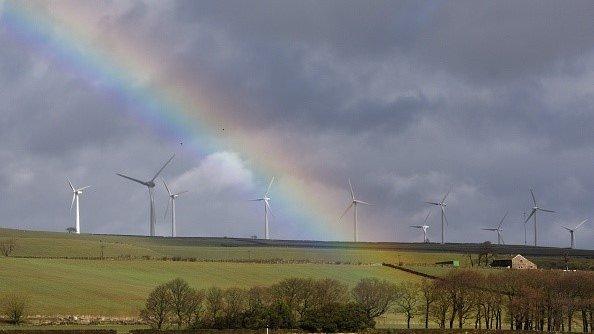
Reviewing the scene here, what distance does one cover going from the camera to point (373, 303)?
13088cm

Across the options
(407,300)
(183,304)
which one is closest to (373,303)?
(407,300)

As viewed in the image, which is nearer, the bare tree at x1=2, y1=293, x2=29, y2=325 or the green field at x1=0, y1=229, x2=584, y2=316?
the bare tree at x1=2, y1=293, x2=29, y2=325

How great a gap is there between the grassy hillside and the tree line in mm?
10292

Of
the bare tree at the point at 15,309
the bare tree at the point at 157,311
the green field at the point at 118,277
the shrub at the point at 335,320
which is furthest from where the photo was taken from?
the green field at the point at 118,277

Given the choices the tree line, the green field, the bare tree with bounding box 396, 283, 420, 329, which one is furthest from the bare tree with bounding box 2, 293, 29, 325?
the bare tree with bounding box 396, 283, 420, 329

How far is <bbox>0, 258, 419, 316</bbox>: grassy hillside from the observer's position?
128 meters

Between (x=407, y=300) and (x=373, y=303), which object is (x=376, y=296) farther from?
(x=407, y=300)

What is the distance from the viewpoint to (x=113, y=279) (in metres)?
156

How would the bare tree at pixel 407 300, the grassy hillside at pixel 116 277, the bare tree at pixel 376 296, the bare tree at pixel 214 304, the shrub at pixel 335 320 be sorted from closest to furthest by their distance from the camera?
the shrub at pixel 335 320 < the bare tree at pixel 214 304 < the grassy hillside at pixel 116 277 < the bare tree at pixel 376 296 < the bare tree at pixel 407 300

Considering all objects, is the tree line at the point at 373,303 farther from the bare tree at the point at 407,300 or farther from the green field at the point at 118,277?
the green field at the point at 118,277

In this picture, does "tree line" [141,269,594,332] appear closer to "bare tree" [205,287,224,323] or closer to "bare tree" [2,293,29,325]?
"bare tree" [205,287,224,323]

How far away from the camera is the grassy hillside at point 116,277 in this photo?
128m

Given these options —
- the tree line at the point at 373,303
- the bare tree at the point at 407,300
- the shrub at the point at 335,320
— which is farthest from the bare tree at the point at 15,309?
the bare tree at the point at 407,300

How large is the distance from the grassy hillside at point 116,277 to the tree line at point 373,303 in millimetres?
10292
